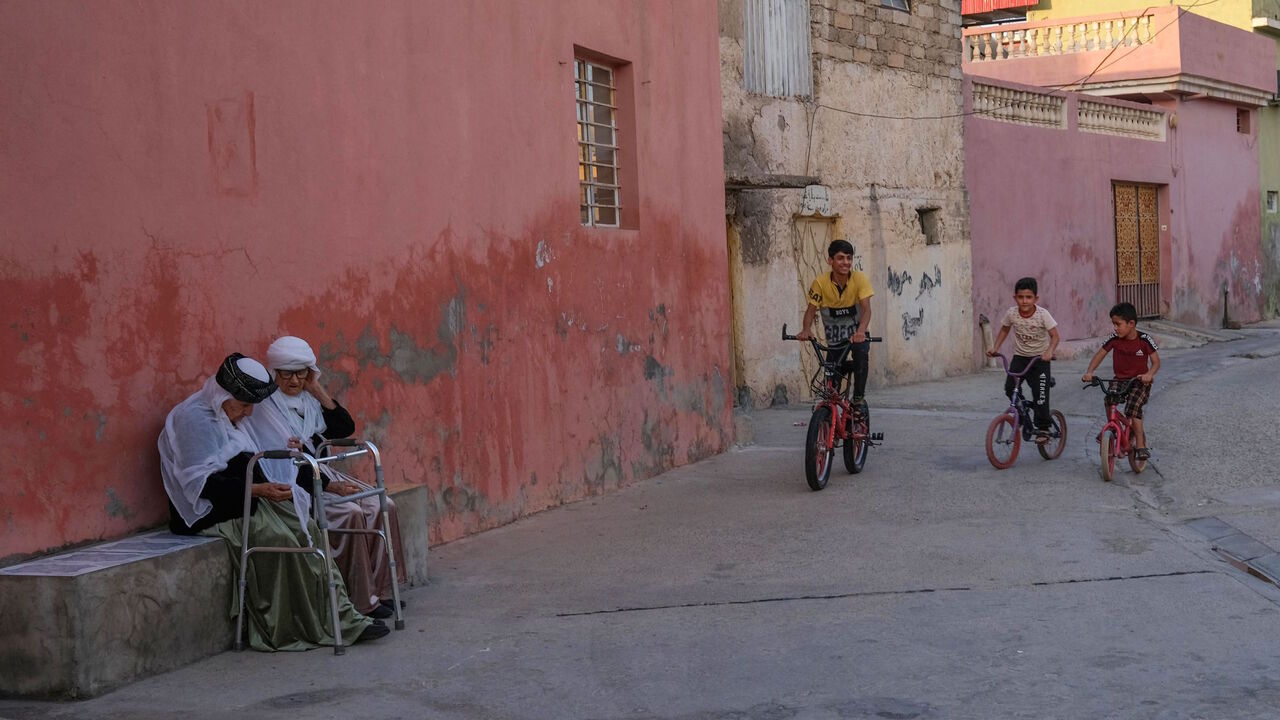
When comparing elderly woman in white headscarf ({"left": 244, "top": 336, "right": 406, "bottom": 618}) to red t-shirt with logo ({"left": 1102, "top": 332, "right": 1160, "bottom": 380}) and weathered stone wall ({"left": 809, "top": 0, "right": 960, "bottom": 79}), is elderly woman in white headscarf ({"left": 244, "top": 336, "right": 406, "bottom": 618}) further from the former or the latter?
weathered stone wall ({"left": 809, "top": 0, "right": 960, "bottom": 79})

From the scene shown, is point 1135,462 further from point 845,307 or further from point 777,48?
point 777,48

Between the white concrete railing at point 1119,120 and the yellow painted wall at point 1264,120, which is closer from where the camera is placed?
the white concrete railing at point 1119,120

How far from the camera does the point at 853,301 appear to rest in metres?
10.3

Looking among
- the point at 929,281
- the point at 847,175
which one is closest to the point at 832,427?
the point at 847,175

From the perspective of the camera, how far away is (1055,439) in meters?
10.9

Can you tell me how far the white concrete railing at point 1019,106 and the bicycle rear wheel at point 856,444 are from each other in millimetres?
10512

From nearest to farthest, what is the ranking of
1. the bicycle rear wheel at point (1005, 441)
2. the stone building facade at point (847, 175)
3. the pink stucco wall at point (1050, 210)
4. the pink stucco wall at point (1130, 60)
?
the bicycle rear wheel at point (1005, 441), the stone building facade at point (847, 175), the pink stucco wall at point (1050, 210), the pink stucco wall at point (1130, 60)

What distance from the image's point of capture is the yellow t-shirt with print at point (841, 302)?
33.7 feet

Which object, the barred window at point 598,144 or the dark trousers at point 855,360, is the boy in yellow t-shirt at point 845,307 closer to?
the dark trousers at point 855,360

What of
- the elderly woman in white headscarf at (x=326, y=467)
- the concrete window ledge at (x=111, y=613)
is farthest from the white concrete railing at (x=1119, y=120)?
the concrete window ledge at (x=111, y=613)

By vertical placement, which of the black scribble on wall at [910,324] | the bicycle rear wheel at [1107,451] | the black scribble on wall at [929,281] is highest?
the black scribble on wall at [929,281]

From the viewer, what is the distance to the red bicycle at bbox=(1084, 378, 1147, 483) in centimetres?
980

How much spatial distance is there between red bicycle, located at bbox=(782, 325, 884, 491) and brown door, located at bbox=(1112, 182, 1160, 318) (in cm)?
1490

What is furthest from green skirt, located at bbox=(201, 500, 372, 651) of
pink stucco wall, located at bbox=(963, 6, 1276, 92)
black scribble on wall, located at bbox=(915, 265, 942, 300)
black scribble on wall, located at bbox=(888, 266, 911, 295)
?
pink stucco wall, located at bbox=(963, 6, 1276, 92)
